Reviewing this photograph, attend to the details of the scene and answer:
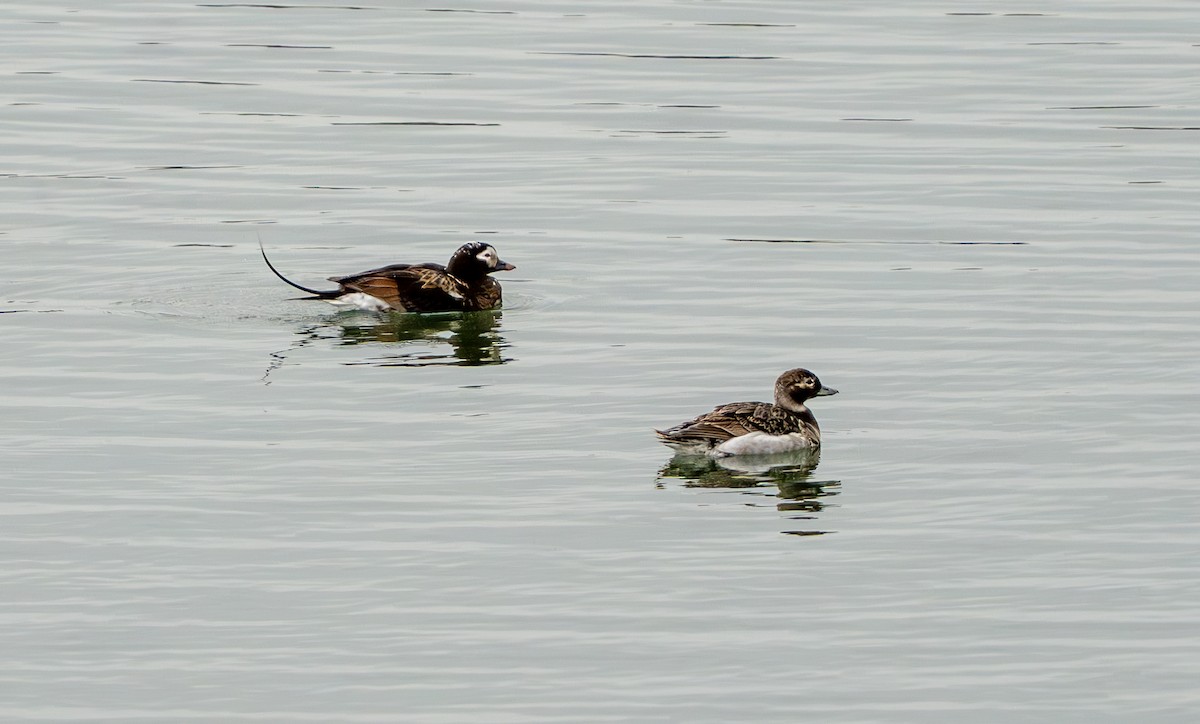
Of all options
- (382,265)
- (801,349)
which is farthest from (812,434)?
(382,265)

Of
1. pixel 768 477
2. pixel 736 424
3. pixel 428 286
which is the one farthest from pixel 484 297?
pixel 768 477

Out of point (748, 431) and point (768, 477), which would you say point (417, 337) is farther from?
point (768, 477)

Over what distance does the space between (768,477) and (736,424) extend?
1.49ft

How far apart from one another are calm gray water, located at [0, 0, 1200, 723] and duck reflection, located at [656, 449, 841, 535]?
58 millimetres

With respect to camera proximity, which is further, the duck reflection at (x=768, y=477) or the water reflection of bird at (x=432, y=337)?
the water reflection of bird at (x=432, y=337)

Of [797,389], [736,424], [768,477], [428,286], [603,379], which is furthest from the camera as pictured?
[428,286]

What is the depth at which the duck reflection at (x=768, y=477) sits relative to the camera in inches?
575

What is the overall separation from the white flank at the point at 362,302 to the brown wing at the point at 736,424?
5.24 m

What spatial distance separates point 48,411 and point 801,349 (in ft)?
19.0

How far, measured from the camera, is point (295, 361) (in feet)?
61.1

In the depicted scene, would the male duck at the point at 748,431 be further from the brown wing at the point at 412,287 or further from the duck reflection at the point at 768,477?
the brown wing at the point at 412,287

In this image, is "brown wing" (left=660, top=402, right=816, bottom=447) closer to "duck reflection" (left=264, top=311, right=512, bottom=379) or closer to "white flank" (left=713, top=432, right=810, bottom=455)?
"white flank" (left=713, top=432, right=810, bottom=455)

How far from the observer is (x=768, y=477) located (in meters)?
15.4

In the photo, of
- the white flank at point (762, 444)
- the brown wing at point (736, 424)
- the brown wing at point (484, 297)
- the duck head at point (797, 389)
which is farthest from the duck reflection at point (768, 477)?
the brown wing at point (484, 297)
